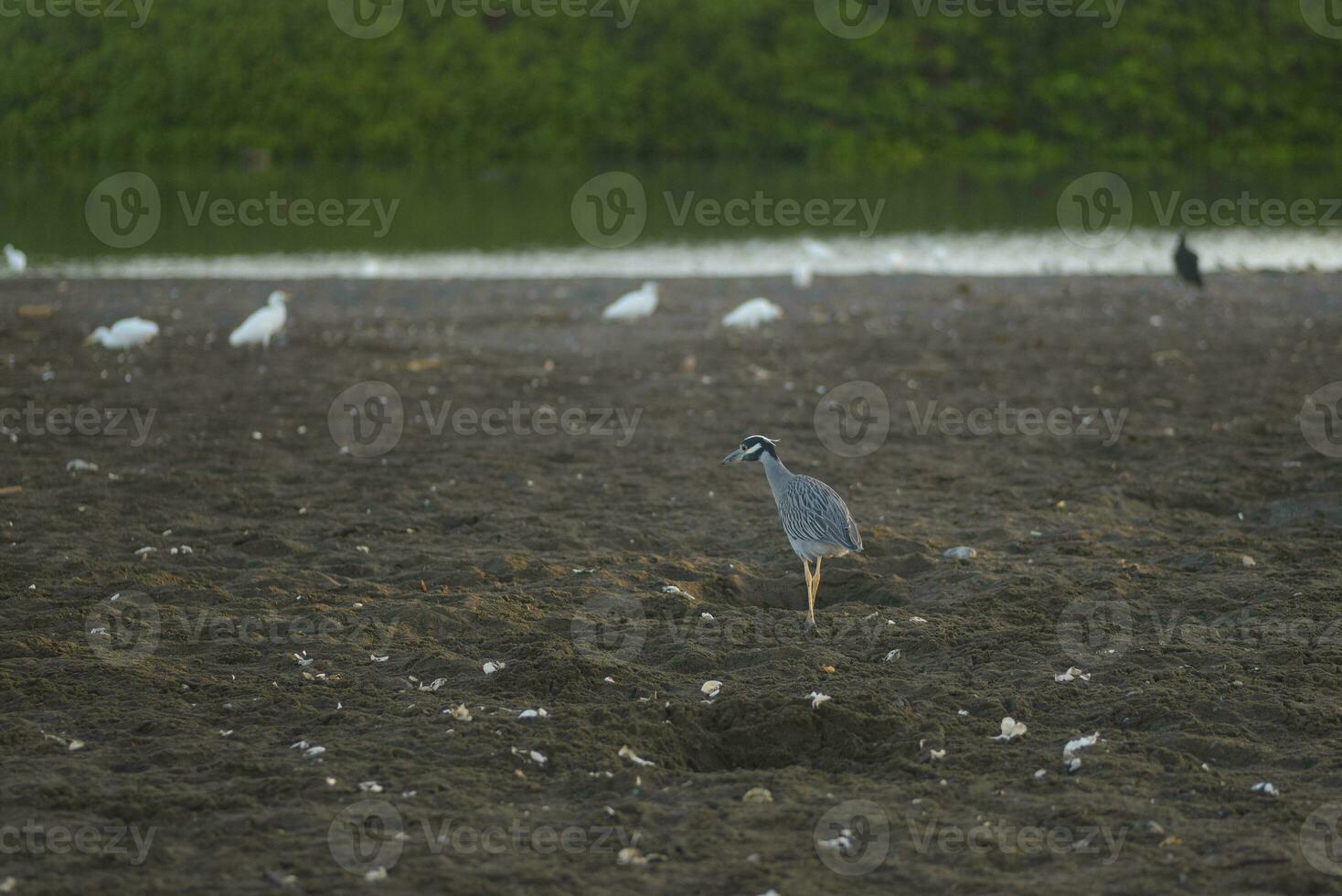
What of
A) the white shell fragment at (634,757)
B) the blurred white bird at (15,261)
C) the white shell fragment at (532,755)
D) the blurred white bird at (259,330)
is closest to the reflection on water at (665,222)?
the blurred white bird at (15,261)

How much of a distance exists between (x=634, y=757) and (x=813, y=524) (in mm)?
2114

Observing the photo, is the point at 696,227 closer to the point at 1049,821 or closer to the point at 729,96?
the point at 1049,821

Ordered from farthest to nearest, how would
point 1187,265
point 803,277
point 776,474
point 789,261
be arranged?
point 789,261 < point 803,277 < point 1187,265 < point 776,474

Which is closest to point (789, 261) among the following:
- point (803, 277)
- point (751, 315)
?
point (803, 277)

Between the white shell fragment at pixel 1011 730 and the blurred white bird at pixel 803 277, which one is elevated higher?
the blurred white bird at pixel 803 277

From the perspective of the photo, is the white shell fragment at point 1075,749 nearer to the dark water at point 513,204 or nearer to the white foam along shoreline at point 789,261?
the white foam along shoreline at point 789,261

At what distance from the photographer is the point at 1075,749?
550 centimetres

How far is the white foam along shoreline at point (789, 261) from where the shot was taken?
22156mm

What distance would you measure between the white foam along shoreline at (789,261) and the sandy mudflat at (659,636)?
28.6 feet

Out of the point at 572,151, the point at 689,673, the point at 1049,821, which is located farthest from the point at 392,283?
the point at 572,151

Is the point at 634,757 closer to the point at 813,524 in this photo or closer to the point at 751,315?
the point at 813,524

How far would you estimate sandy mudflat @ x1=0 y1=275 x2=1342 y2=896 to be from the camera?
477cm

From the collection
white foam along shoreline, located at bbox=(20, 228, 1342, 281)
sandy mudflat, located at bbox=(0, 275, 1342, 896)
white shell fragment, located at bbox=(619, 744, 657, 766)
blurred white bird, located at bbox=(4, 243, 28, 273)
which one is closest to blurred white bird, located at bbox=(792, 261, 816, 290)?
white foam along shoreline, located at bbox=(20, 228, 1342, 281)

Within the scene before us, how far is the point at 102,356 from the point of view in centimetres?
1427
